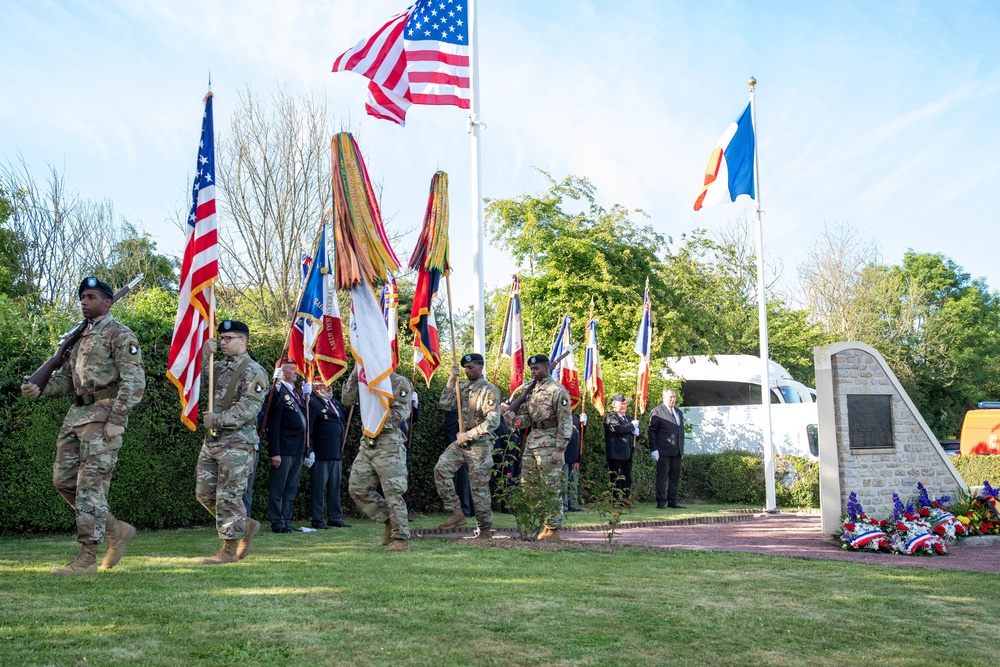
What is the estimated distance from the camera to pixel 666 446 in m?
17.8

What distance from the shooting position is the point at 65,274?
31.2 metres

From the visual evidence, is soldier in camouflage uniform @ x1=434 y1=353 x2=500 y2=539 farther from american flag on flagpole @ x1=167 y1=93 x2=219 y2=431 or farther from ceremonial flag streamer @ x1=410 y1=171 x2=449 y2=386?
american flag on flagpole @ x1=167 y1=93 x2=219 y2=431

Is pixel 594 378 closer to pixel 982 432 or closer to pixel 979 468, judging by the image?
pixel 979 468

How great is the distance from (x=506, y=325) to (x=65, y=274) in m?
22.3

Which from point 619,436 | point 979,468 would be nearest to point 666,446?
point 619,436

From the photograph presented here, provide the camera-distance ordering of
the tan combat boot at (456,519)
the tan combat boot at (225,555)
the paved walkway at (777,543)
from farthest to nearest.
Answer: the tan combat boot at (456,519)
the paved walkway at (777,543)
the tan combat boot at (225,555)

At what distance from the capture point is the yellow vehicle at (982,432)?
2894cm

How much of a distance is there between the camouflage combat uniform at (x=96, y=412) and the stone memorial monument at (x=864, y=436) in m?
8.19

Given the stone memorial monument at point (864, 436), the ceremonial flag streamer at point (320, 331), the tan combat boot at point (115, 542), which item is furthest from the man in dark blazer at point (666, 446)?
the tan combat boot at point (115, 542)

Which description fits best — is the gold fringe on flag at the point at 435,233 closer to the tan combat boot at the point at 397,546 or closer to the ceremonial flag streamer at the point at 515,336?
the tan combat boot at the point at 397,546

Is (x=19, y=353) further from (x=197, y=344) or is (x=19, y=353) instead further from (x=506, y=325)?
(x=506, y=325)

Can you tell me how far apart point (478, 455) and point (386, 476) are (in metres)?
1.61

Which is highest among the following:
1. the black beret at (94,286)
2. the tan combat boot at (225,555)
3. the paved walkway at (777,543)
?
the black beret at (94,286)

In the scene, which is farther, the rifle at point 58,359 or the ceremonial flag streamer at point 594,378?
the ceremonial flag streamer at point 594,378
